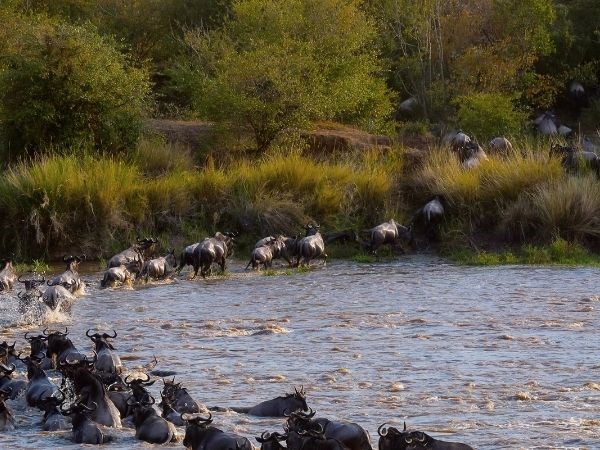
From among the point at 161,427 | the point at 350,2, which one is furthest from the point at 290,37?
the point at 161,427

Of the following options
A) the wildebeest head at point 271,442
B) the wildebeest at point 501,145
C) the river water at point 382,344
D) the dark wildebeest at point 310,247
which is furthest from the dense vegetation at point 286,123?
the wildebeest head at point 271,442

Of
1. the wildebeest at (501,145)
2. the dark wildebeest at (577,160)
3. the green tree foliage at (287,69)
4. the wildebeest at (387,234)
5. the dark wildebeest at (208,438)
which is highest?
the green tree foliage at (287,69)

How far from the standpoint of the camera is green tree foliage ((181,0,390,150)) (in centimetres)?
2497

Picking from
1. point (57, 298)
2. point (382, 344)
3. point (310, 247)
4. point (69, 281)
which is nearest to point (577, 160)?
point (310, 247)

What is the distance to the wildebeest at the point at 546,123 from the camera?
96.5 feet

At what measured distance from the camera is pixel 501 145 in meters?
24.9

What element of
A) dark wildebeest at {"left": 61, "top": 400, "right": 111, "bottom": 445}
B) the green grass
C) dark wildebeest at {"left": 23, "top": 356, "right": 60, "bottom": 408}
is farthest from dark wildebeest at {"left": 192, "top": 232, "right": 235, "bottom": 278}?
dark wildebeest at {"left": 61, "top": 400, "right": 111, "bottom": 445}

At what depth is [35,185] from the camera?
21.0 m

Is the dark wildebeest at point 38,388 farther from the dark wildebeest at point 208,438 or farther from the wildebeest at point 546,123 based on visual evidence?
the wildebeest at point 546,123

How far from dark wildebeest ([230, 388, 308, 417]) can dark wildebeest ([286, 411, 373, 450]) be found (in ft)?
3.23

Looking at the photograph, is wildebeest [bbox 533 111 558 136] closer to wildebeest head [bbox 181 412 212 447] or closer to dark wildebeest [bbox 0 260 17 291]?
dark wildebeest [bbox 0 260 17 291]

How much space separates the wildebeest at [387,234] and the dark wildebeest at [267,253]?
1.60m

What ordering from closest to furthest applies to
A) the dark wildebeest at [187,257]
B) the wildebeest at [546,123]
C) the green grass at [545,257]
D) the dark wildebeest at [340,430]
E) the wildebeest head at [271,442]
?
the wildebeest head at [271,442]
the dark wildebeest at [340,430]
the dark wildebeest at [187,257]
the green grass at [545,257]
the wildebeest at [546,123]

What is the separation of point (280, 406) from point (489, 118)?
1827cm
